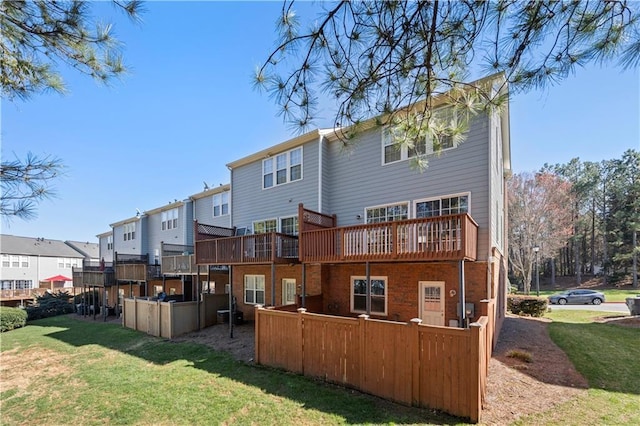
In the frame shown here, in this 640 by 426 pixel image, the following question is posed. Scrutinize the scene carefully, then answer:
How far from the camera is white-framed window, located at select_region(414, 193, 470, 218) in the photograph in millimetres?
9242

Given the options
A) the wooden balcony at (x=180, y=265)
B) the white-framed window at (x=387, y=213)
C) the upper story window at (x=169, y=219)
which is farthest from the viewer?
the upper story window at (x=169, y=219)

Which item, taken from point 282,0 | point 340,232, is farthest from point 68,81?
point 340,232

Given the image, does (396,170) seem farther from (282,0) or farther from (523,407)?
(282,0)

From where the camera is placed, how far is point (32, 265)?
35312 millimetres

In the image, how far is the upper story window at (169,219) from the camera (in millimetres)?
22438

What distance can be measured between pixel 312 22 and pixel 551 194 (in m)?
32.5

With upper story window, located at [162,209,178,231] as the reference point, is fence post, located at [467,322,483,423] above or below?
below

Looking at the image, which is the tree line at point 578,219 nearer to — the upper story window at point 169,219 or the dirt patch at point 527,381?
the dirt patch at point 527,381

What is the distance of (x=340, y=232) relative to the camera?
938 centimetres

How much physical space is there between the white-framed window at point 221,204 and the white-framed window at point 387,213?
34.0ft

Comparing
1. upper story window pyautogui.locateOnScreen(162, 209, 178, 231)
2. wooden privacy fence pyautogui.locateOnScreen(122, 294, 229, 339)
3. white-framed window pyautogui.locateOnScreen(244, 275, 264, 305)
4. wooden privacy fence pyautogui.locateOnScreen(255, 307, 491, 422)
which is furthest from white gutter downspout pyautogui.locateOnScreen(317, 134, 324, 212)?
upper story window pyautogui.locateOnScreen(162, 209, 178, 231)

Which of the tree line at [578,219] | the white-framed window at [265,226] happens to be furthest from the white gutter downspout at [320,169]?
the tree line at [578,219]

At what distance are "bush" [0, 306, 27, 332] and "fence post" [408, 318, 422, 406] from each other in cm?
2409

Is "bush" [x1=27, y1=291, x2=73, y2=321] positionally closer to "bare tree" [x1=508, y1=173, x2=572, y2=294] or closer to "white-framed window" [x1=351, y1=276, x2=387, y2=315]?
"white-framed window" [x1=351, y1=276, x2=387, y2=315]
